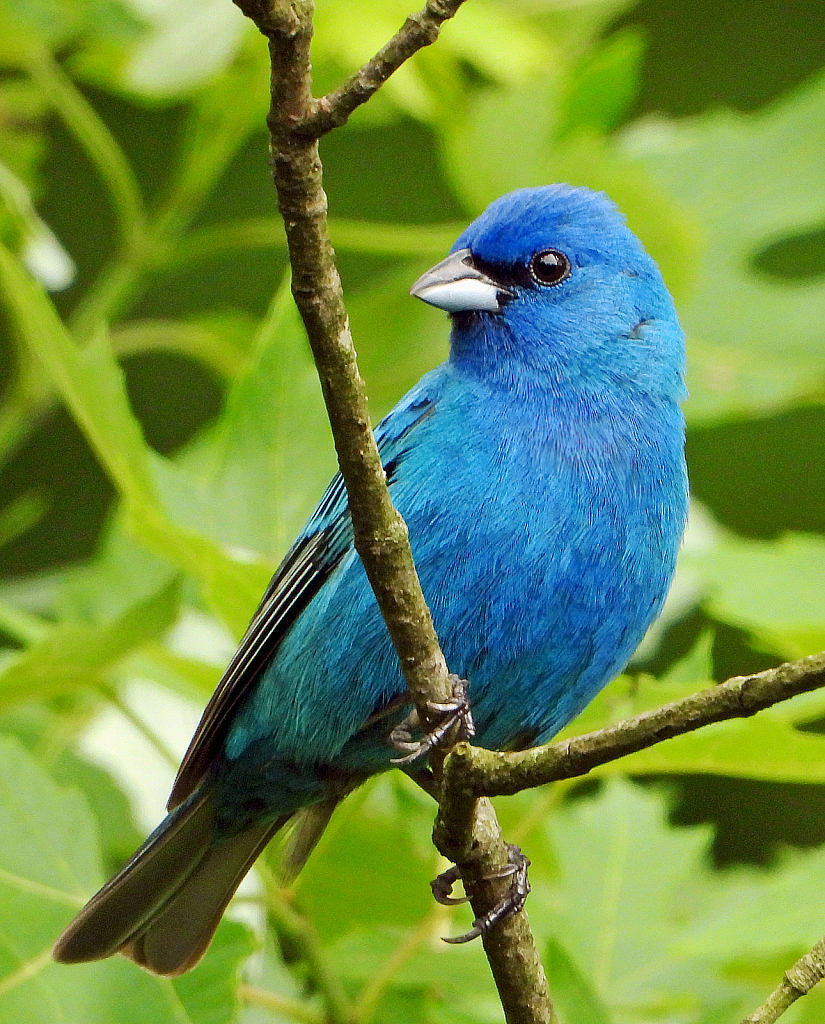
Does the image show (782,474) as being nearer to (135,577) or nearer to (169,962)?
(135,577)

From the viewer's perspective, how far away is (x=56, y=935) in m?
3.07

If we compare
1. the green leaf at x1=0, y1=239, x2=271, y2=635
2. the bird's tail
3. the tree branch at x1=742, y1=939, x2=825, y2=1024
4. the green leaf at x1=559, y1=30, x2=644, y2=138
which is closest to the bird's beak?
the green leaf at x1=0, y1=239, x2=271, y2=635

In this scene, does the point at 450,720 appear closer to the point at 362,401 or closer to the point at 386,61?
the point at 362,401

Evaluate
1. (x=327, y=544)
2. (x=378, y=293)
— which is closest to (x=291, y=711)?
(x=327, y=544)

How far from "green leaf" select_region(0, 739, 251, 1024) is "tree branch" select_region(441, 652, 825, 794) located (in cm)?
97

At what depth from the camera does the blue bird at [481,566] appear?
10.1 feet

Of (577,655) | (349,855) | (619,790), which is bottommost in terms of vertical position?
(619,790)

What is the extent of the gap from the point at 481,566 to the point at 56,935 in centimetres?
115

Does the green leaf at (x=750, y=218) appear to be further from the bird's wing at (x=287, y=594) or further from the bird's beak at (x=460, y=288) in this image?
the bird's wing at (x=287, y=594)

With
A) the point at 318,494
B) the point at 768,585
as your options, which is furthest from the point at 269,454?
the point at 768,585

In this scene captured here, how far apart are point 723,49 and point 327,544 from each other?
6010 mm

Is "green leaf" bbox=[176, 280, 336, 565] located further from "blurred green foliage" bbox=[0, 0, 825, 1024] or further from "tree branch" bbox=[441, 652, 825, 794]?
"tree branch" bbox=[441, 652, 825, 794]

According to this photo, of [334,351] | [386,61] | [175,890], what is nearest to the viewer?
[386,61]

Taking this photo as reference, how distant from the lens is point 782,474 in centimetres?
603
